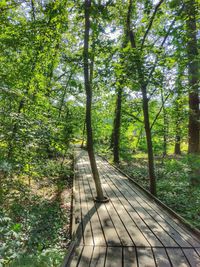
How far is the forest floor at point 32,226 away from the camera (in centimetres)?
209

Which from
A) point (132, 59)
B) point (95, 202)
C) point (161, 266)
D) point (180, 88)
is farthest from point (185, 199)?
point (132, 59)

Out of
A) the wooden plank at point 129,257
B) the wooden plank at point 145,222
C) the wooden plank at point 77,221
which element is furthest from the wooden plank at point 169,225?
the wooden plank at point 77,221

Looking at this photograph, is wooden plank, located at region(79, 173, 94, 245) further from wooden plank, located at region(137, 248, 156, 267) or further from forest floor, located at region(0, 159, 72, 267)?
wooden plank, located at region(137, 248, 156, 267)

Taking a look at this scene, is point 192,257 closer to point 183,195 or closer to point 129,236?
point 129,236

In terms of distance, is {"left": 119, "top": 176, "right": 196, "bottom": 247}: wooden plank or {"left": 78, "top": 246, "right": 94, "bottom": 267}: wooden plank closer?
{"left": 78, "top": 246, "right": 94, "bottom": 267}: wooden plank

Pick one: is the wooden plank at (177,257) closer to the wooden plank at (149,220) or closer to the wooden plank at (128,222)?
the wooden plank at (149,220)

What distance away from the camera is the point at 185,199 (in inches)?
207

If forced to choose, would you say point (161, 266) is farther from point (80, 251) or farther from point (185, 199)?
point (185, 199)

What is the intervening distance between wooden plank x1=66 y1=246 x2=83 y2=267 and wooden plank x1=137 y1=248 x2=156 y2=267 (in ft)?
2.31

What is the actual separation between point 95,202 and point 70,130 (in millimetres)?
1788

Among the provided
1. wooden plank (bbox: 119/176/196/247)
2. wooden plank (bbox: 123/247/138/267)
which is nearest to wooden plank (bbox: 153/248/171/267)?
wooden plank (bbox: 123/247/138/267)

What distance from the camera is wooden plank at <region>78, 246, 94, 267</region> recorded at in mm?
2353

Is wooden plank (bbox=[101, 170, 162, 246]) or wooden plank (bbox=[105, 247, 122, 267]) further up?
wooden plank (bbox=[101, 170, 162, 246])

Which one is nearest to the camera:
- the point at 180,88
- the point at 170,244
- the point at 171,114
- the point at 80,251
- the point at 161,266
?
the point at 161,266
